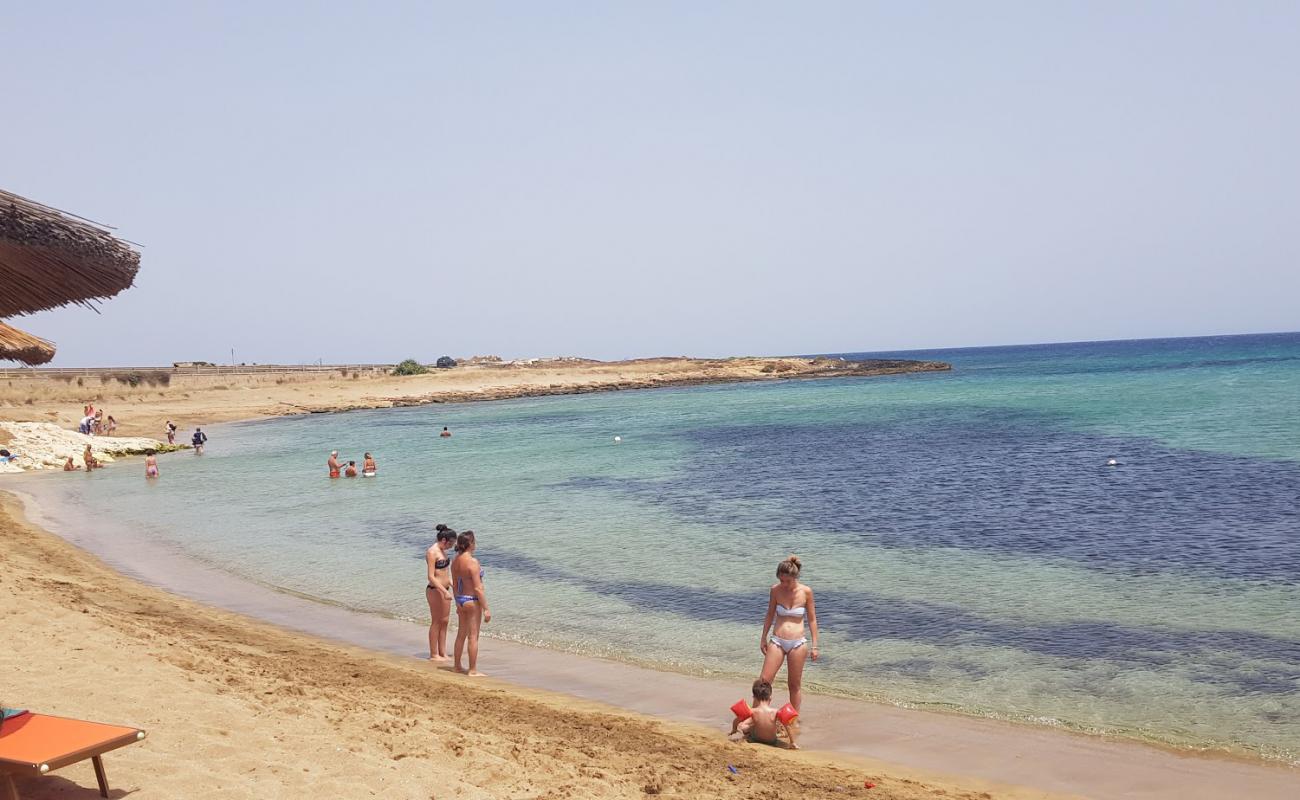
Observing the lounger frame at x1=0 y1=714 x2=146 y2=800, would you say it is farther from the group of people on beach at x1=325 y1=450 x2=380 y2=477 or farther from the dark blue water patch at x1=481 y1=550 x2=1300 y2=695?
the group of people on beach at x1=325 y1=450 x2=380 y2=477

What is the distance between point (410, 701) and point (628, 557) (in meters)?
7.86

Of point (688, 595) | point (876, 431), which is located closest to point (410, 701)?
point (688, 595)

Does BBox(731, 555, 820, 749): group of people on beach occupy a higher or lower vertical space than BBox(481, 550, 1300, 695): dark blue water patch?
higher

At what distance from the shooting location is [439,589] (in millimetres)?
10555

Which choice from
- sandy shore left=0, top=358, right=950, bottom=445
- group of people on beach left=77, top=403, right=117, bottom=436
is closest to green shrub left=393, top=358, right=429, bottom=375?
sandy shore left=0, top=358, right=950, bottom=445

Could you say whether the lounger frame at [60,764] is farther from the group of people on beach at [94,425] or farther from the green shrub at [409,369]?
the green shrub at [409,369]

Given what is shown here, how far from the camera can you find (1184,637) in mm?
10750

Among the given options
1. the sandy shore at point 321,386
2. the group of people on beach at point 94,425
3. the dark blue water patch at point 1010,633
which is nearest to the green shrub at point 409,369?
the sandy shore at point 321,386

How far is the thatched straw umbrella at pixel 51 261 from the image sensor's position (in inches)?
244

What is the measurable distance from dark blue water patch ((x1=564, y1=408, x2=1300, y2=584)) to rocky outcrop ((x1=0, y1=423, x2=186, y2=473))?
64.6 feet

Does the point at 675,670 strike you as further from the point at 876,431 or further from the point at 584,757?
the point at 876,431

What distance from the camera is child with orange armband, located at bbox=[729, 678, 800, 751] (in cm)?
802

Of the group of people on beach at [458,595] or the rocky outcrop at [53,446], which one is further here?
the rocky outcrop at [53,446]

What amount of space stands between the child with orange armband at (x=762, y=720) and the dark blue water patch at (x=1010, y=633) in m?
A: 2.54
